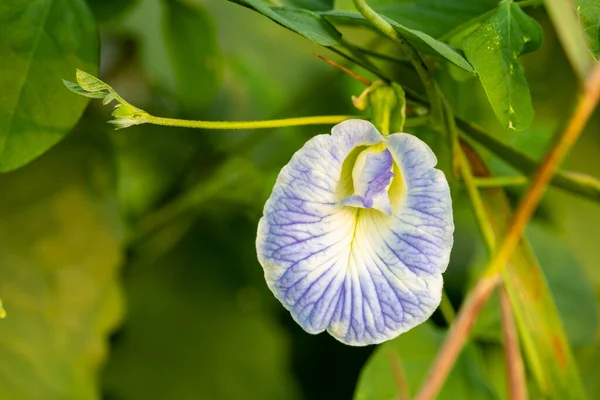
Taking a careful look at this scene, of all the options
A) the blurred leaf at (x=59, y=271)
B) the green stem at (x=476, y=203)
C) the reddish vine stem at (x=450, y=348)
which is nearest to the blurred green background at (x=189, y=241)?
the blurred leaf at (x=59, y=271)

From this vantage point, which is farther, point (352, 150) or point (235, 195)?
point (235, 195)

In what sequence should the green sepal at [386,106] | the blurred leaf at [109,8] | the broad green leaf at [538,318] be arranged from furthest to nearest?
the blurred leaf at [109,8] < the broad green leaf at [538,318] < the green sepal at [386,106]

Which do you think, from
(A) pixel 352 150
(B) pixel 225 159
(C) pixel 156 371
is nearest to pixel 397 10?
(A) pixel 352 150

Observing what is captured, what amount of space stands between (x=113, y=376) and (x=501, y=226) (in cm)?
39

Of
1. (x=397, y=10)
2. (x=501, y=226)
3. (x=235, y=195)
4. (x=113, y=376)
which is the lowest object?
(x=113, y=376)

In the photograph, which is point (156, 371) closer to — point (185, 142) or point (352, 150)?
point (185, 142)

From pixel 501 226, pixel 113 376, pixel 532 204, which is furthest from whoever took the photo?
pixel 113 376

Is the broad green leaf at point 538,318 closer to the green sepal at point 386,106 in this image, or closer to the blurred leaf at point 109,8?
the green sepal at point 386,106

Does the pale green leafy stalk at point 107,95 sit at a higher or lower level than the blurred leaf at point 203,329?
higher

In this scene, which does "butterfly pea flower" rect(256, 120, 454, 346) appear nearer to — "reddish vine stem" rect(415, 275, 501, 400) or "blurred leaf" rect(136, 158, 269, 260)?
"reddish vine stem" rect(415, 275, 501, 400)

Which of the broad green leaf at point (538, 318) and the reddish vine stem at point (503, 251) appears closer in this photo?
the reddish vine stem at point (503, 251)

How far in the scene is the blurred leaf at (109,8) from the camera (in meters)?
0.54

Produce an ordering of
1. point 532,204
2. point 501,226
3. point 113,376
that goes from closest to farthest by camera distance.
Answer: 1. point 532,204
2. point 501,226
3. point 113,376

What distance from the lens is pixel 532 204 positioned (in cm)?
A: 29
